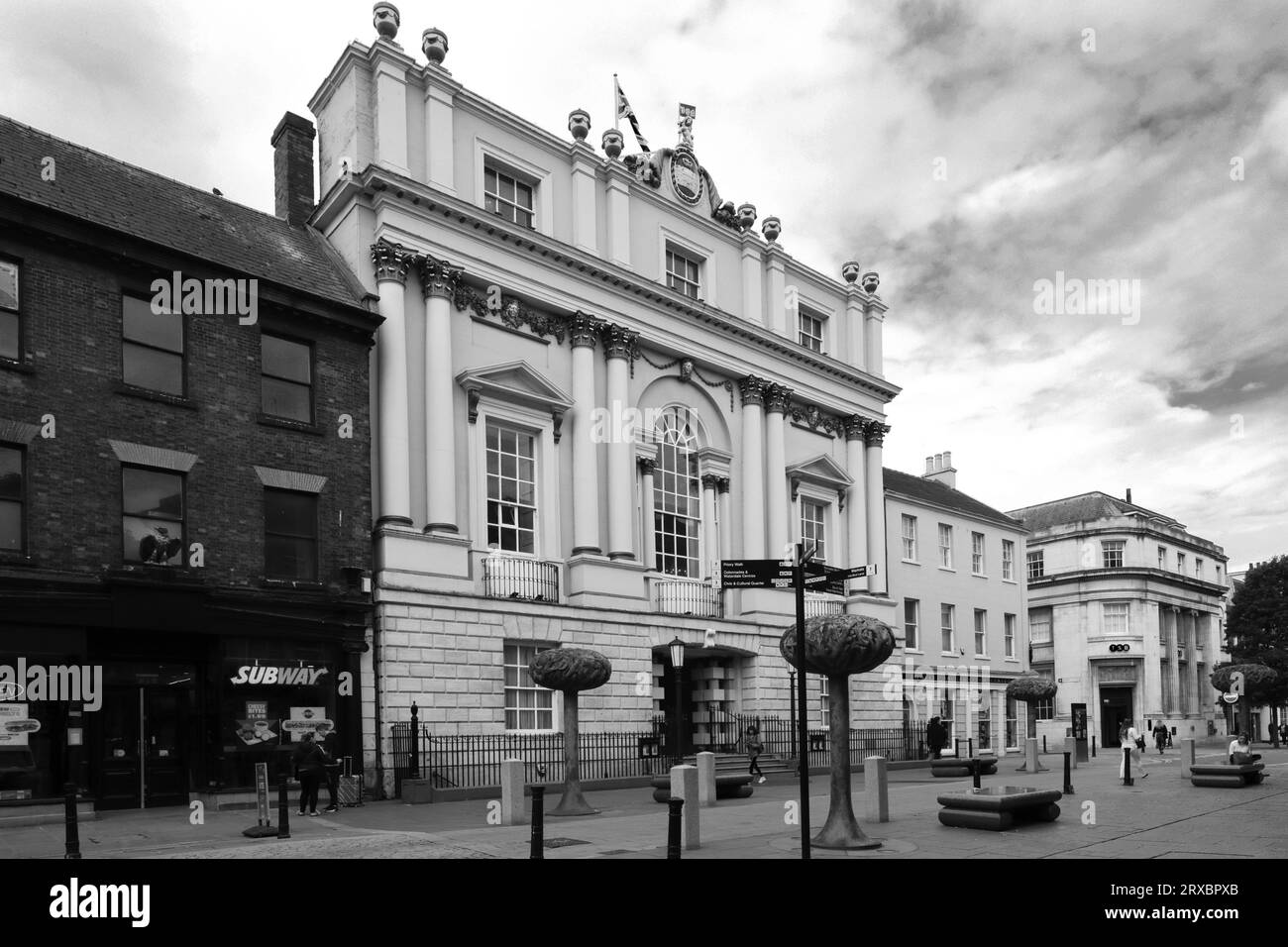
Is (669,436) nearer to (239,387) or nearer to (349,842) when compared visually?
(239,387)

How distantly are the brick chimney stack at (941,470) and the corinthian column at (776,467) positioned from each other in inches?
813

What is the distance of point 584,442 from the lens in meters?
26.7

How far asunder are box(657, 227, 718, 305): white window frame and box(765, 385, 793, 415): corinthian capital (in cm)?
307

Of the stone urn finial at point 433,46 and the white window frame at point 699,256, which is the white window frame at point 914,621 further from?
the stone urn finial at point 433,46

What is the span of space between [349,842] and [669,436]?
17503mm

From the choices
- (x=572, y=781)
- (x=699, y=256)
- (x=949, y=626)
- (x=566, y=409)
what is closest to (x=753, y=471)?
(x=699, y=256)

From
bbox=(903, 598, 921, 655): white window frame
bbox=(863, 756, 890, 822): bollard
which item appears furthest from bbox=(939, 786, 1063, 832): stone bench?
bbox=(903, 598, 921, 655): white window frame

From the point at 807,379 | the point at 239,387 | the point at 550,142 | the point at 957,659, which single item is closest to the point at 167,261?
the point at 239,387

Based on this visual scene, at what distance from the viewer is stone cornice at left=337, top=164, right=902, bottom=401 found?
2334 cm

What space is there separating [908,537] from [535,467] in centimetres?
1966

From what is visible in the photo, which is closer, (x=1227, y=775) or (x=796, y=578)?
(x=796, y=578)

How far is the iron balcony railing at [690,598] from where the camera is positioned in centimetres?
2828

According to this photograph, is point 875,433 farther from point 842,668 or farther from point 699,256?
point 842,668

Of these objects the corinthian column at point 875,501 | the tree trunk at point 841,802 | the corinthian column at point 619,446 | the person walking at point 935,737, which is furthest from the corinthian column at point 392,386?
the person walking at point 935,737
